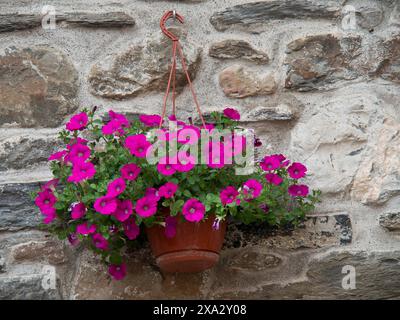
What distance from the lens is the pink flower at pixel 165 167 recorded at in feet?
6.66

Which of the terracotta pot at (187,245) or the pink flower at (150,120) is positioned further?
the pink flower at (150,120)

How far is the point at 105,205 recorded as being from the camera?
2010 millimetres

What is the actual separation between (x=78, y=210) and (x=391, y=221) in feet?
3.04

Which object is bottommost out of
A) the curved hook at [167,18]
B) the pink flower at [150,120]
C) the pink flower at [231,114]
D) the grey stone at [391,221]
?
the grey stone at [391,221]

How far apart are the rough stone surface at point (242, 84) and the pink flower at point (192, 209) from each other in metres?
0.53

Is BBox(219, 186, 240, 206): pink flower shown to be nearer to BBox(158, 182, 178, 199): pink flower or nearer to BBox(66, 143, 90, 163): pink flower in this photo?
BBox(158, 182, 178, 199): pink flower

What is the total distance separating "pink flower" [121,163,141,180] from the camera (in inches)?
80.7

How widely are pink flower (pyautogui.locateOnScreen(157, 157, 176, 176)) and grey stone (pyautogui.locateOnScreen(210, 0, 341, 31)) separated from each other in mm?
634

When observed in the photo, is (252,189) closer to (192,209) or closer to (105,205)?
(192,209)

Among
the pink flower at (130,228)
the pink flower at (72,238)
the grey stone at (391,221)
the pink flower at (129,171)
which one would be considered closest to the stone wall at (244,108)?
the grey stone at (391,221)

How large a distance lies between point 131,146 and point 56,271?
48 cm

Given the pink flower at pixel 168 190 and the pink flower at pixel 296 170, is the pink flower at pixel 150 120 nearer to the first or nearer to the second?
the pink flower at pixel 168 190

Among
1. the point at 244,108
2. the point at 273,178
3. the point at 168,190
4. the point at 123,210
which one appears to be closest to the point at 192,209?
the point at 168,190

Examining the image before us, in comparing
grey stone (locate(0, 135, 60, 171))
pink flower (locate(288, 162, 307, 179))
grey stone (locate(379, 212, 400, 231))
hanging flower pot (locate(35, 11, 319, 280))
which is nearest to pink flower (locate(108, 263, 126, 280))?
hanging flower pot (locate(35, 11, 319, 280))
